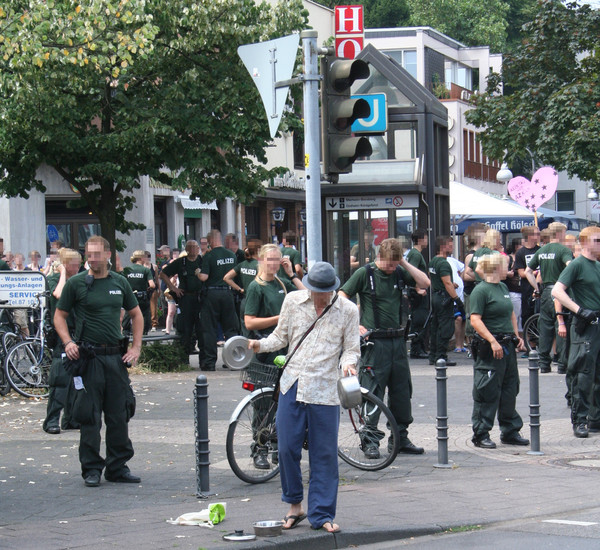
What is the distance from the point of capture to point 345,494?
805 centimetres

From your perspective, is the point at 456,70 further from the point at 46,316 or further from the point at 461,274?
the point at 46,316

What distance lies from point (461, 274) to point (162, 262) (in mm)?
8634

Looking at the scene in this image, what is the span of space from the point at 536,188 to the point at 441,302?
19.0 feet

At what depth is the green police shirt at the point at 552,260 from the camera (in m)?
14.6

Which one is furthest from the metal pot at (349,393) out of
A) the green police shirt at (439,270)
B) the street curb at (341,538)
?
the green police shirt at (439,270)

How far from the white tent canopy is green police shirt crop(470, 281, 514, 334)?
1420cm

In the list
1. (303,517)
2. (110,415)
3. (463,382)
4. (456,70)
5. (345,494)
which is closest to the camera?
(303,517)

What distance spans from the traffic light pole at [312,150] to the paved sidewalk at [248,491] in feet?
6.27

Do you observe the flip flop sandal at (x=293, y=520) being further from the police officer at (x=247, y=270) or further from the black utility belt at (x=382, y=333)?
the police officer at (x=247, y=270)

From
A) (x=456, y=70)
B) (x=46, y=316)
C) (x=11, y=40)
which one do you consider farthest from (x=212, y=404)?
(x=456, y=70)

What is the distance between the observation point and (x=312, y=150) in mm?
8289

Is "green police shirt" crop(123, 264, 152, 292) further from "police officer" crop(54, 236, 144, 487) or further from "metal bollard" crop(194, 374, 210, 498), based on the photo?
"metal bollard" crop(194, 374, 210, 498)

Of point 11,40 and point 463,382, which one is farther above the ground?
point 11,40

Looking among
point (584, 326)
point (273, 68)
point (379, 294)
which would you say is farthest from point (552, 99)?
point (273, 68)
